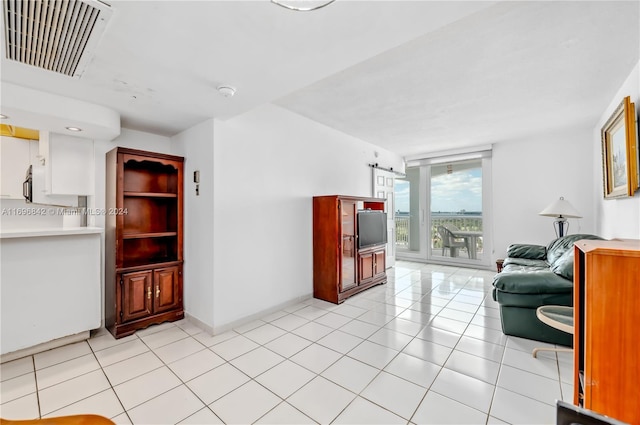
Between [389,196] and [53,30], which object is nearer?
[53,30]

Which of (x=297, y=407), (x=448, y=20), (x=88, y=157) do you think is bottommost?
(x=297, y=407)

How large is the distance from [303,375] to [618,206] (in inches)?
154

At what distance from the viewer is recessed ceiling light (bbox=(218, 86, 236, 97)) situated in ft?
7.21

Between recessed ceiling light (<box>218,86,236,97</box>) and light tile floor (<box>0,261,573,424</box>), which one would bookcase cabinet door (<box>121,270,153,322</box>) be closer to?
light tile floor (<box>0,261,573,424</box>)

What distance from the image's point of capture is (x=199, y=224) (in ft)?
10.1

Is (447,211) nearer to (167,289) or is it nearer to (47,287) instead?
(167,289)

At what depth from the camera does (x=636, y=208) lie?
241 cm

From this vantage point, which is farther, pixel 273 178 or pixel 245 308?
pixel 273 178

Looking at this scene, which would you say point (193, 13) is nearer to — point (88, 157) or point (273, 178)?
point (273, 178)

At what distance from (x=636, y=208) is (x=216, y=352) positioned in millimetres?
4112

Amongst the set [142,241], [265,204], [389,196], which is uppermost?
[389,196]

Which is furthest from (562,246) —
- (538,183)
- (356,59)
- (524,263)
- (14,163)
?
(14,163)

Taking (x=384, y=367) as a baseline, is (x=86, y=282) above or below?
above

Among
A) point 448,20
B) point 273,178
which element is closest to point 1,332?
point 273,178
